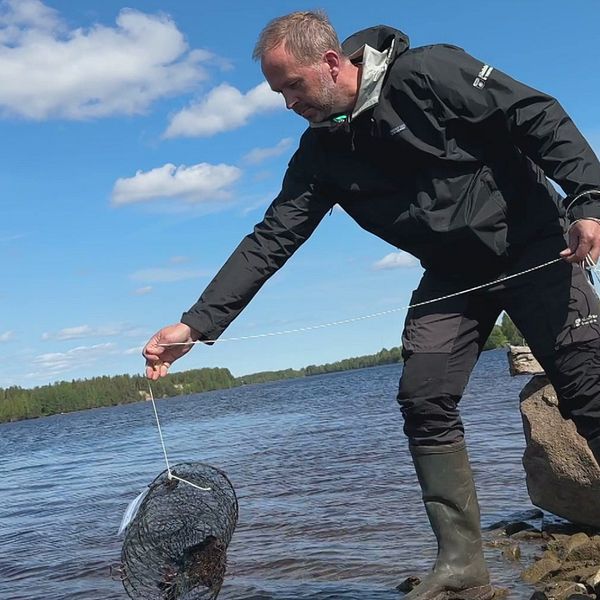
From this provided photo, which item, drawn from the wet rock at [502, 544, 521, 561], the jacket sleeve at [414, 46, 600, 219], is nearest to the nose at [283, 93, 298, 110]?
the jacket sleeve at [414, 46, 600, 219]

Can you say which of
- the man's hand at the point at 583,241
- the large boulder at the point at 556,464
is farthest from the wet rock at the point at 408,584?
the man's hand at the point at 583,241

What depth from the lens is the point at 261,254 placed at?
4402 mm

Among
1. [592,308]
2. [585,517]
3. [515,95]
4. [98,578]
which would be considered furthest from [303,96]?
[98,578]

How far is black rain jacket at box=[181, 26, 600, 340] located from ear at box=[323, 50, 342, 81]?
132 millimetres

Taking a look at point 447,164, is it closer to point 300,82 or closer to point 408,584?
point 300,82

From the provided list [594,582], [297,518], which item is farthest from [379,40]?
[297,518]

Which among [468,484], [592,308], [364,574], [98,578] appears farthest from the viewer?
[98,578]

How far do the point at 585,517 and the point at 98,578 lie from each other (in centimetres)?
415

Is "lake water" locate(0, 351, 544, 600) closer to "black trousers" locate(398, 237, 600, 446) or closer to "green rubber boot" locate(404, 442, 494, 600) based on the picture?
"green rubber boot" locate(404, 442, 494, 600)

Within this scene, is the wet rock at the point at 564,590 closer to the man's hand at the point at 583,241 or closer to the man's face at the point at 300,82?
the man's hand at the point at 583,241

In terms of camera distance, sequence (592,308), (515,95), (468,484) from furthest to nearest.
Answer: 1. (468,484)
2. (592,308)
3. (515,95)

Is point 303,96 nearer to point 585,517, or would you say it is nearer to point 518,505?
point 585,517

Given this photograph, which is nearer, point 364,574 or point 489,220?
point 489,220

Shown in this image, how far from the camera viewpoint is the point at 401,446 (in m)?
13.6
